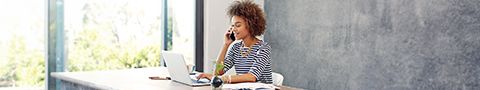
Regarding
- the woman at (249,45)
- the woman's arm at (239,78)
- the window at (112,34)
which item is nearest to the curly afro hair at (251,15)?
the woman at (249,45)

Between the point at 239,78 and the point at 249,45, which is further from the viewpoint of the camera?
the point at 249,45

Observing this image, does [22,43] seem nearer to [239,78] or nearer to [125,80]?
[125,80]

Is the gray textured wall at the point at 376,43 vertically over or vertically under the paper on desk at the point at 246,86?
over

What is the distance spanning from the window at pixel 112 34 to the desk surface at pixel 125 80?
1008mm

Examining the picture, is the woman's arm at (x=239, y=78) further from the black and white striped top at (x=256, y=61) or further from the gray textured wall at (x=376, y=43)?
the gray textured wall at (x=376, y=43)

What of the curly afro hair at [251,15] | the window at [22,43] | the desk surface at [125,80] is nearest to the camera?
the desk surface at [125,80]

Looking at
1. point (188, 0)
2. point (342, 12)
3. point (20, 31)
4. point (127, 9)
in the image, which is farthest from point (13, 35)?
point (342, 12)

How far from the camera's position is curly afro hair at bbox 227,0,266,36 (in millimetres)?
2975

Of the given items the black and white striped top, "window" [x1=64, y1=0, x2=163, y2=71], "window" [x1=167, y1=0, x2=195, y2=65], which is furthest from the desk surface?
"window" [x1=167, y1=0, x2=195, y2=65]

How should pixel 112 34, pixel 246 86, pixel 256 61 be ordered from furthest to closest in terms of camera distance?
pixel 112 34 → pixel 256 61 → pixel 246 86

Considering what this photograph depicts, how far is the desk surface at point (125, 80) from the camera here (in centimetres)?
271

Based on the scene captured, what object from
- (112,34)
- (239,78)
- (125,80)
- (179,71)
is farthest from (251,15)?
(112,34)

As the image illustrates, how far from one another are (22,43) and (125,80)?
1525mm

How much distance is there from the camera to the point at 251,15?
2984 mm
